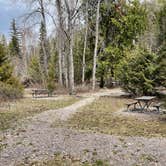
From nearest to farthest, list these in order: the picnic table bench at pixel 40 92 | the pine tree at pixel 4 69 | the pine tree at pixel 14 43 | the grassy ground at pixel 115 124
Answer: the grassy ground at pixel 115 124 → the pine tree at pixel 4 69 → the picnic table bench at pixel 40 92 → the pine tree at pixel 14 43

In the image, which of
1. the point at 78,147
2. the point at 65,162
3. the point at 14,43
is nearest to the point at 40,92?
the point at 78,147

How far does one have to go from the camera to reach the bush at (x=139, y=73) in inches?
813

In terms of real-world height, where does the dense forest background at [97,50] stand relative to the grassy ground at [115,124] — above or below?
above

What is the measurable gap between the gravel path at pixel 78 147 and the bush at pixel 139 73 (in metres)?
11.8

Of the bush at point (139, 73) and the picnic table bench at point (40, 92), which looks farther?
the picnic table bench at point (40, 92)

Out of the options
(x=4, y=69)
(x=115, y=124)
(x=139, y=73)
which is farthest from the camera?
(x=4, y=69)

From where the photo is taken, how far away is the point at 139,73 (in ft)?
68.5

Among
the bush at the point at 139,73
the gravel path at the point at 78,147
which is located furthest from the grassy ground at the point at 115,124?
the bush at the point at 139,73

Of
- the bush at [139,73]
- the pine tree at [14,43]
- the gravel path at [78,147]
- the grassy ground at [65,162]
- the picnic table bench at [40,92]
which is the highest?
the pine tree at [14,43]

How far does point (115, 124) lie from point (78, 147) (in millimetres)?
3828

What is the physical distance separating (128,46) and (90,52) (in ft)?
13.7

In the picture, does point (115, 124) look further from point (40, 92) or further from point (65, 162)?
point (40, 92)

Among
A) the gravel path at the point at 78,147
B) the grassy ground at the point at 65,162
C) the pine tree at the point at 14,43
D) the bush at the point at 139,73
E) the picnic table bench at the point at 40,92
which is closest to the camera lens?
the grassy ground at the point at 65,162

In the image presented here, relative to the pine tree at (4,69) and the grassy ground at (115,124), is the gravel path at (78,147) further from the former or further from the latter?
the pine tree at (4,69)
